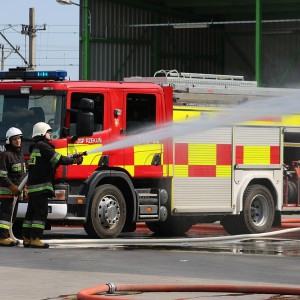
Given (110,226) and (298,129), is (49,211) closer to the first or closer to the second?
(110,226)

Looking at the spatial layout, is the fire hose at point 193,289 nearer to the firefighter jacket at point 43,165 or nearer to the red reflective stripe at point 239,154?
the firefighter jacket at point 43,165

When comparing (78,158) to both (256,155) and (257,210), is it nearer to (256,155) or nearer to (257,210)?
(256,155)

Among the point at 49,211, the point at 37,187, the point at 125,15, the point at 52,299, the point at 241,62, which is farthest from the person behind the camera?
the point at 241,62

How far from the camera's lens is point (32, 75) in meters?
15.7

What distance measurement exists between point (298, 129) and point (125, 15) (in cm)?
1564

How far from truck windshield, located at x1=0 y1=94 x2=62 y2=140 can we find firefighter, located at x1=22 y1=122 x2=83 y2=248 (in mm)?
1034

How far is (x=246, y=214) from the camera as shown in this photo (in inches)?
698

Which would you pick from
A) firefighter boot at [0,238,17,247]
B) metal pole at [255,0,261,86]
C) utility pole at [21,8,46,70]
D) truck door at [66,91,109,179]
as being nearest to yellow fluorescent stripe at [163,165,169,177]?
truck door at [66,91,109,179]

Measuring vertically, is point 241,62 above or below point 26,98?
above

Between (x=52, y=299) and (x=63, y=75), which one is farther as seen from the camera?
(x=63, y=75)

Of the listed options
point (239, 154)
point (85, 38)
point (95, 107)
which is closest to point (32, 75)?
point (95, 107)

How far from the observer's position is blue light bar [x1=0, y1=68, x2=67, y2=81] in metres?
15.6

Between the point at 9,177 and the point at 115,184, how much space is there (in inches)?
75.3

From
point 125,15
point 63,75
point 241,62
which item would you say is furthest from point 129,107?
point 241,62
